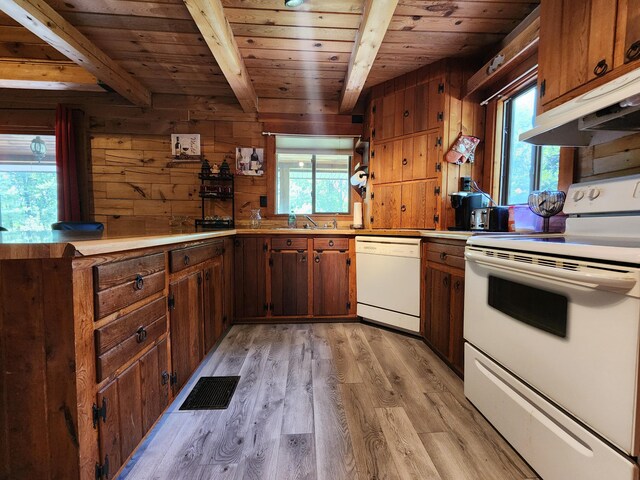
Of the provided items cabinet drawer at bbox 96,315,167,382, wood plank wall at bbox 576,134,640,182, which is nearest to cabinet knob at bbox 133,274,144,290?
cabinet drawer at bbox 96,315,167,382

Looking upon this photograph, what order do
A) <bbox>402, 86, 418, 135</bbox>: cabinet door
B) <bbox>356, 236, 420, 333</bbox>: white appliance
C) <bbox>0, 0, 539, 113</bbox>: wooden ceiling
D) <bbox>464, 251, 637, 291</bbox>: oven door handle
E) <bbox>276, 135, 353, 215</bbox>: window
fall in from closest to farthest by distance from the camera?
<bbox>464, 251, 637, 291</bbox>: oven door handle, <bbox>0, 0, 539, 113</bbox>: wooden ceiling, <bbox>356, 236, 420, 333</bbox>: white appliance, <bbox>402, 86, 418, 135</bbox>: cabinet door, <bbox>276, 135, 353, 215</bbox>: window

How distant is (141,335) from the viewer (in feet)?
3.57

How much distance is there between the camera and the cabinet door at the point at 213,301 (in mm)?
1838

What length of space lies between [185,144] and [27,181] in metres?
1.78

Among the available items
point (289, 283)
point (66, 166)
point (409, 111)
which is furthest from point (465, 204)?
point (66, 166)

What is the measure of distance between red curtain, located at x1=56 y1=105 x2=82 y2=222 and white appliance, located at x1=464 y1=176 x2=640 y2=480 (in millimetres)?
3727

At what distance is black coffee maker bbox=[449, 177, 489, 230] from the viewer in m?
2.13

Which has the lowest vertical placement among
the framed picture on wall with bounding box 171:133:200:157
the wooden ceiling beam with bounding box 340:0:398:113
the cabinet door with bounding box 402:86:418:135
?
the framed picture on wall with bounding box 171:133:200:157

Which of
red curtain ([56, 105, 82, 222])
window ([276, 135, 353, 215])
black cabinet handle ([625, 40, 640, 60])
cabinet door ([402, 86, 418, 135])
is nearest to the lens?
black cabinet handle ([625, 40, 640, 60])

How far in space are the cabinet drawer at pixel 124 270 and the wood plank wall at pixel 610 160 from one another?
86.6 inches

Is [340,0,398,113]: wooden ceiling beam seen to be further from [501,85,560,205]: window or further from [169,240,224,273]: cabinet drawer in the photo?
[169,240,224,273]: cabinet drawer

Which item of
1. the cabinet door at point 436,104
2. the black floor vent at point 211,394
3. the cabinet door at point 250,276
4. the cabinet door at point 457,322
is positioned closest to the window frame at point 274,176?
the cabinet door at point 250,276

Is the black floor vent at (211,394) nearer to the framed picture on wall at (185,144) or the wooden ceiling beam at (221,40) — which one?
the wooden ceiling beam at (221,40)

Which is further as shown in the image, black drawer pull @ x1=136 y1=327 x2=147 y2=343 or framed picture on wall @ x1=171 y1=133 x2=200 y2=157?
framed picture on wall @ x1=171 y1=133 x2=200 y2=157
